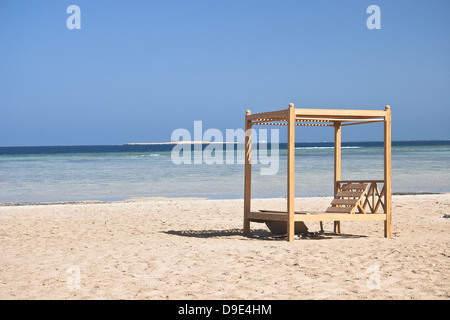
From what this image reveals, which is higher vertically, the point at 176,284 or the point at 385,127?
the point at 385,127

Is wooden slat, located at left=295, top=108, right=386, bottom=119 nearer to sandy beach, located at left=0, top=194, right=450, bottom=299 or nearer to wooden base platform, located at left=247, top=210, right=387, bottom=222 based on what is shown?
wooden base platform, located at left=247, top=210, right=387, bottom=222

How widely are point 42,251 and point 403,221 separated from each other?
673 cm

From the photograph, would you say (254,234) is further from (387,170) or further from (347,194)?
(387,170)

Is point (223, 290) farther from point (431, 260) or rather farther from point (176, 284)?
point (431, 260)

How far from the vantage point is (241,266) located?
657 centimetres

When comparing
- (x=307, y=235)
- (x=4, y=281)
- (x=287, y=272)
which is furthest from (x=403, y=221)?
(x=4, y=281)

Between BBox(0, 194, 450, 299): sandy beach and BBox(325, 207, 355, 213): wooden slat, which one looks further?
BBox(325, 207, 355, 213): wooden slat

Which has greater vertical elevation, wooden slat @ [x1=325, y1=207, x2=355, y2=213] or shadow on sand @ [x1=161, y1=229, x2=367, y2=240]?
wooden slat @ [x1=325, y1=207, x2=355, y2=213]

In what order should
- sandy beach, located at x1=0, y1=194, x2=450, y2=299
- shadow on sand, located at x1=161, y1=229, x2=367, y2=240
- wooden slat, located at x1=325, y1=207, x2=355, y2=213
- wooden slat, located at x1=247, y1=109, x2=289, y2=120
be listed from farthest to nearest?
shadow on sand, located at x1=161, y1=229, x2=367, y2=240, wooden slat, located at x1=325, y1=207, x2=355, y2=213, wooden slat, located at x1=247, y1=109, x2=289, y2=120, sandy beach, located at x1=0, y1=194, x2=450, y2=299


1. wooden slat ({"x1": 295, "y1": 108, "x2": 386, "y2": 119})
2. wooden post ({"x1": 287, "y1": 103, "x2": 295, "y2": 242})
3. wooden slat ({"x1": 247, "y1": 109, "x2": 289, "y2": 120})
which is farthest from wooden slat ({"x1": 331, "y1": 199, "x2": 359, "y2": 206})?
wooden slat ({"x1": 247, "y1": 109, "x2": 289, "y2": 120})

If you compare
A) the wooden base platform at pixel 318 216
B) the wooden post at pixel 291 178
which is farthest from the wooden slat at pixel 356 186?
the wooden post at pixel 291 178

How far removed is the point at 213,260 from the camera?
693 cm

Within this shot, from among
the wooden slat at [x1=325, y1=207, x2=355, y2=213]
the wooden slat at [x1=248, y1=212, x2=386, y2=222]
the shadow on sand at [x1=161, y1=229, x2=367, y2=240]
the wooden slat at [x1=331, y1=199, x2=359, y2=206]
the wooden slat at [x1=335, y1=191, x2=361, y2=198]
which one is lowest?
the shadow on sand at [x1=161, y1=229, x2=367, y2=240]

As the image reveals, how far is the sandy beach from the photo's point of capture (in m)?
5.52
